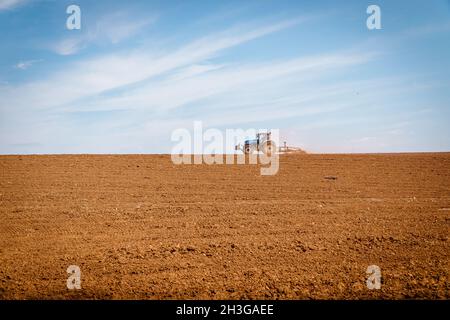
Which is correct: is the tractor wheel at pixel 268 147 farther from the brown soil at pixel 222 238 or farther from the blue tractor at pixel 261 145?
the brown soil at pixel 222 238

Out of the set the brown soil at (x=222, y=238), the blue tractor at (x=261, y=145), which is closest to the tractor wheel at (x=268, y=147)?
the blue tractor at (x=261, y=145)

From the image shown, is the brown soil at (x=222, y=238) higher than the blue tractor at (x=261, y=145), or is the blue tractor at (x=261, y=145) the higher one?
the blue tractor at (x=261, y=145)

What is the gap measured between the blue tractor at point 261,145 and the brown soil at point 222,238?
1265cm

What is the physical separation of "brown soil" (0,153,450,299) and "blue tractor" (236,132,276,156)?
41.5ft

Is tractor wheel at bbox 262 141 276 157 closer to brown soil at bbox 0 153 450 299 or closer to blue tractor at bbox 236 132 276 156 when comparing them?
blue tractor at bbox 236 132 276 156

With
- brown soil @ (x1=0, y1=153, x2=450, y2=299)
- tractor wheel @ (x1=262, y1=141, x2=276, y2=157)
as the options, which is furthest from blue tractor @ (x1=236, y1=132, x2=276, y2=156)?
brown soil @ (x1=0, y1=153, x2=450, y2=299)

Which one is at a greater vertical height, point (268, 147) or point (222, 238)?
point (268, 147)

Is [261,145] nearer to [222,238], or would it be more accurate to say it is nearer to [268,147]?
[268,147]

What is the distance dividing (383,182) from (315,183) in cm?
358

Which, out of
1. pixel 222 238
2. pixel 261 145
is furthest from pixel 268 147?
pixel 222 238

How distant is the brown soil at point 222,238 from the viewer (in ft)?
15.8

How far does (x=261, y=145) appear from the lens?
28781mm

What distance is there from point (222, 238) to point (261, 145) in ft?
72.9
